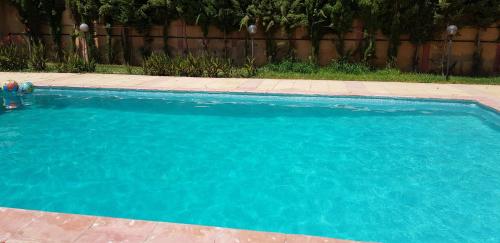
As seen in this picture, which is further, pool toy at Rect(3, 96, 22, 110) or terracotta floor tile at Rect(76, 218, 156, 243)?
pool toy at Rect(3, 96, 22, 110)

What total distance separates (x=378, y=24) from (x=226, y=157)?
32.4 ft

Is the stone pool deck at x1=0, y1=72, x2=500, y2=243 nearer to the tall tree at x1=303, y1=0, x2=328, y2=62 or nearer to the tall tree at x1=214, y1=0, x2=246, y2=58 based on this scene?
the tall tree at x1=303, y1=0, x2=328, y2=62

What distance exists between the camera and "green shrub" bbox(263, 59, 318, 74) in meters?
14.5

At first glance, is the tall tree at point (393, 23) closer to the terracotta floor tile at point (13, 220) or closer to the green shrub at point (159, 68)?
the green shrub at point (159, 68)

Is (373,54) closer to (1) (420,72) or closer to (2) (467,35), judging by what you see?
(1) (420,72)

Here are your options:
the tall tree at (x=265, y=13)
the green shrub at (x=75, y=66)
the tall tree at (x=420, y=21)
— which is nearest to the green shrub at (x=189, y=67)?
the green shrub at (x=75, y=66)

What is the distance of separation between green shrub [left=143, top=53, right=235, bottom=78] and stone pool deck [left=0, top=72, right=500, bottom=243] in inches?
26.8

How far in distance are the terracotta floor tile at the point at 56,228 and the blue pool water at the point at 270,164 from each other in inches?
41.0

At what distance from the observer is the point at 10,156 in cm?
661

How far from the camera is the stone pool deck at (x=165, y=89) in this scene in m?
3.47

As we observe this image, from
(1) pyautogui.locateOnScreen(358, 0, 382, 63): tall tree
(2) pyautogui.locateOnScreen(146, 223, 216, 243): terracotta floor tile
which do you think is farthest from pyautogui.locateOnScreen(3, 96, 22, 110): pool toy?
(1) pyautogui.locateOnScreen(358, 0, 382, 63): tall tree

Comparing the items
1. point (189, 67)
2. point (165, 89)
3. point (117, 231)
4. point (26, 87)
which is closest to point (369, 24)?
point (189, 67)

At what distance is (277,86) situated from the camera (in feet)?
37.9

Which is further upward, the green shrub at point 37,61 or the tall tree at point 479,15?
the tall tree at point 479,15
